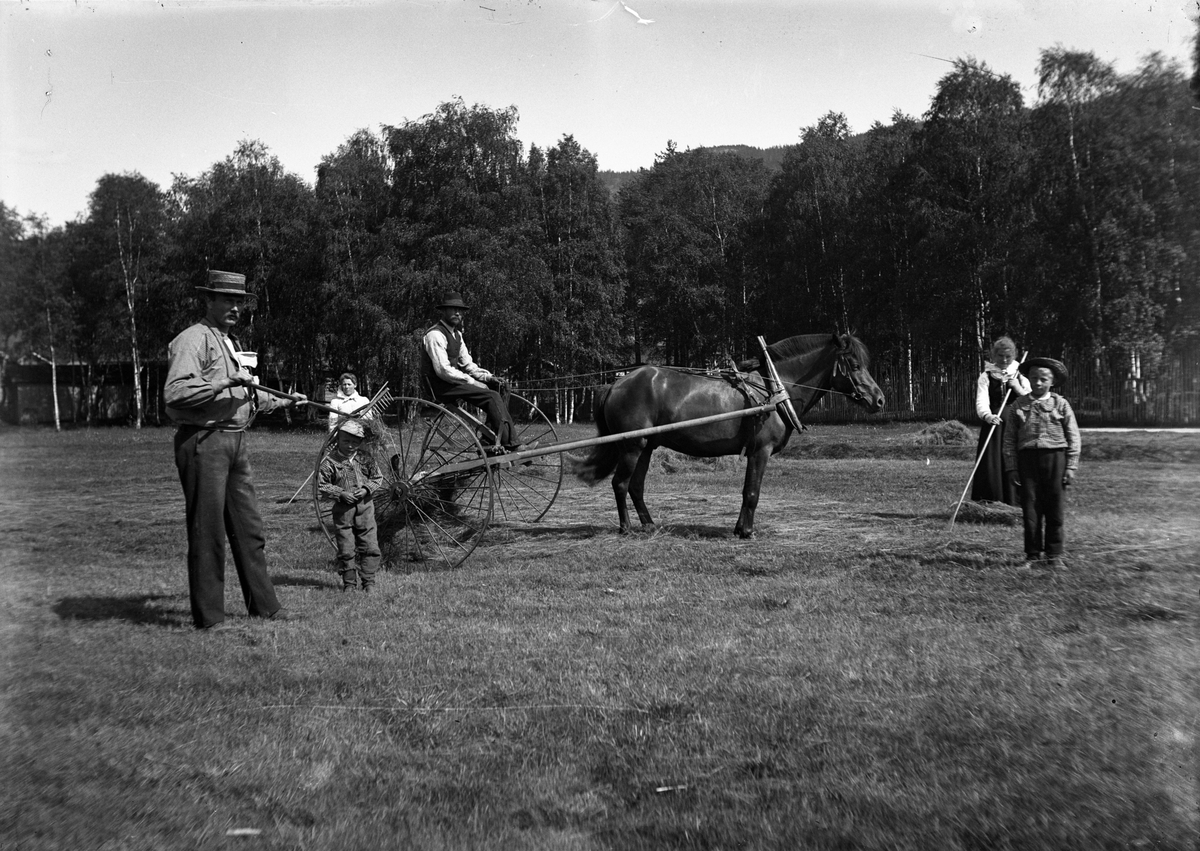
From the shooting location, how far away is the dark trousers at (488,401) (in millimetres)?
9234

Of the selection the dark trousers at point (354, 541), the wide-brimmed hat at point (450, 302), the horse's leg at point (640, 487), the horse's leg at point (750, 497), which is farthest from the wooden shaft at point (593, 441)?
the wide-brimmed hat at point (450, 302)

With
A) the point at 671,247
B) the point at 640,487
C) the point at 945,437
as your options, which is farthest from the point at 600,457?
the point at 671,247

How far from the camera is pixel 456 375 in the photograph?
9.11m

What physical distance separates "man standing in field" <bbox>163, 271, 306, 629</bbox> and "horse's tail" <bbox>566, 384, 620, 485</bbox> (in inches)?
189

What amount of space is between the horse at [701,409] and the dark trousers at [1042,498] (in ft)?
8.78

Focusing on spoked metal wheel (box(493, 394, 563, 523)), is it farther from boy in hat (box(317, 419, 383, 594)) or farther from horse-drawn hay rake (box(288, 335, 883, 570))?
boy in hat (box(317, 419, 383, 594))

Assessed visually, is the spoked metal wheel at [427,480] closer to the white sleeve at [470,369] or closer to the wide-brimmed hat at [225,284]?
the white sleeve at [470,369]

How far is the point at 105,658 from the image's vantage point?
Result: 18.6 feet

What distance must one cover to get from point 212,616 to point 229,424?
4.27ft

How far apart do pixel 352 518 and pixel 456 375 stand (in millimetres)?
1846

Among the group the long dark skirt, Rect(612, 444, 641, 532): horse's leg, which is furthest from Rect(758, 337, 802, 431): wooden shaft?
the long dark skirt

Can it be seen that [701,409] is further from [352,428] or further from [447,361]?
[352,428]

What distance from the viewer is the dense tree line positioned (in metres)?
29.9

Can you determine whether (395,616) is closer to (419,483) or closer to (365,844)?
(419,483)
